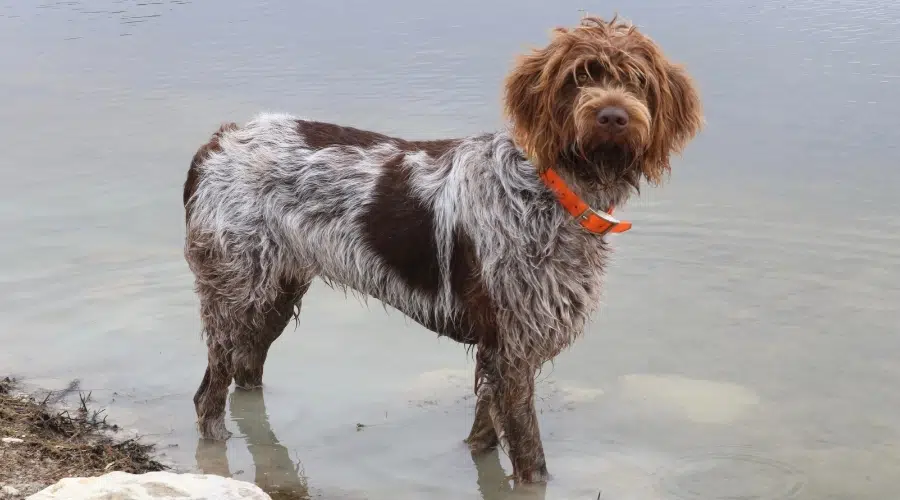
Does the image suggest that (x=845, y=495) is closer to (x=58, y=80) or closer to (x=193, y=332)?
(x=193, y=332)

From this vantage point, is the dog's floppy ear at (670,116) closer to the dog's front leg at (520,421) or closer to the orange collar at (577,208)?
the orange collar at (577,208)

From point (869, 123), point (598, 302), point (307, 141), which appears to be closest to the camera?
point (598, 302)

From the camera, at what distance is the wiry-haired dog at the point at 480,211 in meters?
4.50

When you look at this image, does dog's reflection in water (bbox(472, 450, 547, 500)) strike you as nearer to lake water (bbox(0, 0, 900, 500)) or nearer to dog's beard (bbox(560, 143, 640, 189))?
lake water (bbox(0, 0, 900, 500))

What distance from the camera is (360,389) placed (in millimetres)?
6539

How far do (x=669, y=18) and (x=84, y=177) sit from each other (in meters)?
6.76

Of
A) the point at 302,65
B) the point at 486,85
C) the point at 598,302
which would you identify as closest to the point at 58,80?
the point at 302,65

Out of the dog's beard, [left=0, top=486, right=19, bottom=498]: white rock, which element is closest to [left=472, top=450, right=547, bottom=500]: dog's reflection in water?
the dog's beard

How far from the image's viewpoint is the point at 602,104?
4305 mm

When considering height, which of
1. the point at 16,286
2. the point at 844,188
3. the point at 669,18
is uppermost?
the point at 669,18

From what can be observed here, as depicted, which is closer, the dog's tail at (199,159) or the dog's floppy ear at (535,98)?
the dog's floppy ear at (535,98)

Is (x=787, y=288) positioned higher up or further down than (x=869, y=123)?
further down

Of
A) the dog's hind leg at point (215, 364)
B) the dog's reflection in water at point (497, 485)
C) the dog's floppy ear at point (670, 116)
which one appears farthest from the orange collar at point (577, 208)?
the dog's hind leg at point (215, 364)

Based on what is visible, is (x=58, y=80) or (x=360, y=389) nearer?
(x=360, y=389)
